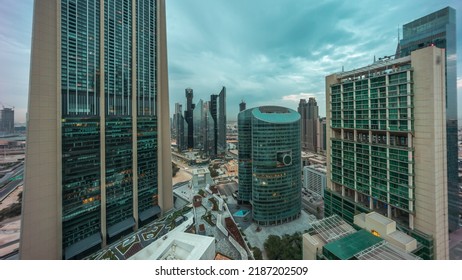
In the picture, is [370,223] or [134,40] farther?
[134,40]

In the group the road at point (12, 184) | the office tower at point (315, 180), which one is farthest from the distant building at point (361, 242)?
the road at point (12, 184)

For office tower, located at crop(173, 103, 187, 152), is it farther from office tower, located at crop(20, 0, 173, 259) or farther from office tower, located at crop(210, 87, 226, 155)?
office tower, located at crop(20, 0, 173, 259)

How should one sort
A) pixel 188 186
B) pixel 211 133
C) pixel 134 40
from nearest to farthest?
pixel 134 40
pixel 188 186
pixel 211 133

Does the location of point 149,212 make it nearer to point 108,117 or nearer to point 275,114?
point 108,117

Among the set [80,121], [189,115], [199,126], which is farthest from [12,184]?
[189,115]
